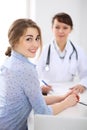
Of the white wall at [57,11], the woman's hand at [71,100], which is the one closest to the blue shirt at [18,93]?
the woman's hand at [71,100]

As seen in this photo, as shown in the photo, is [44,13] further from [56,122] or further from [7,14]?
[56,122]

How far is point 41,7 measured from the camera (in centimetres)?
263

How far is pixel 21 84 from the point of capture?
4.17ft

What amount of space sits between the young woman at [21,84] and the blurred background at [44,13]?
3.81 feet

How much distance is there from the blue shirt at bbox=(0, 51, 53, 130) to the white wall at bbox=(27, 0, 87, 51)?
1.38 metres

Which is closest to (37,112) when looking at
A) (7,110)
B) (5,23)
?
(7,110)

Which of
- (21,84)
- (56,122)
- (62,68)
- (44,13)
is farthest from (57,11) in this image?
(56,122)

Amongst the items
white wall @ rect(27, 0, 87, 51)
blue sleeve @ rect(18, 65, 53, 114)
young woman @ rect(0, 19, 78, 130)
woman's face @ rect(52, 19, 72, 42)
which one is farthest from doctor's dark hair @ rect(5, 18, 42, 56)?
white wall @ rect(27, 0, 87, 51)

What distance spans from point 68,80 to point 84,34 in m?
0.91

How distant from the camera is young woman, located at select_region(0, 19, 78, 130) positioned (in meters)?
1.27

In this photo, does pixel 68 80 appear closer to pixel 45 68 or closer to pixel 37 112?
pixel 45 68

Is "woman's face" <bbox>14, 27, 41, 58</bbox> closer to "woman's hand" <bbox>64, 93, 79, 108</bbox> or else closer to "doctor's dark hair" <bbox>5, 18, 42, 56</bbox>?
"doctor's dark hair" <bbox>5, 18, 42, 56</bbox>

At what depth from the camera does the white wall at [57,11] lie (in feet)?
8.62

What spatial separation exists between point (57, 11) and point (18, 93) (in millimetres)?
1582
